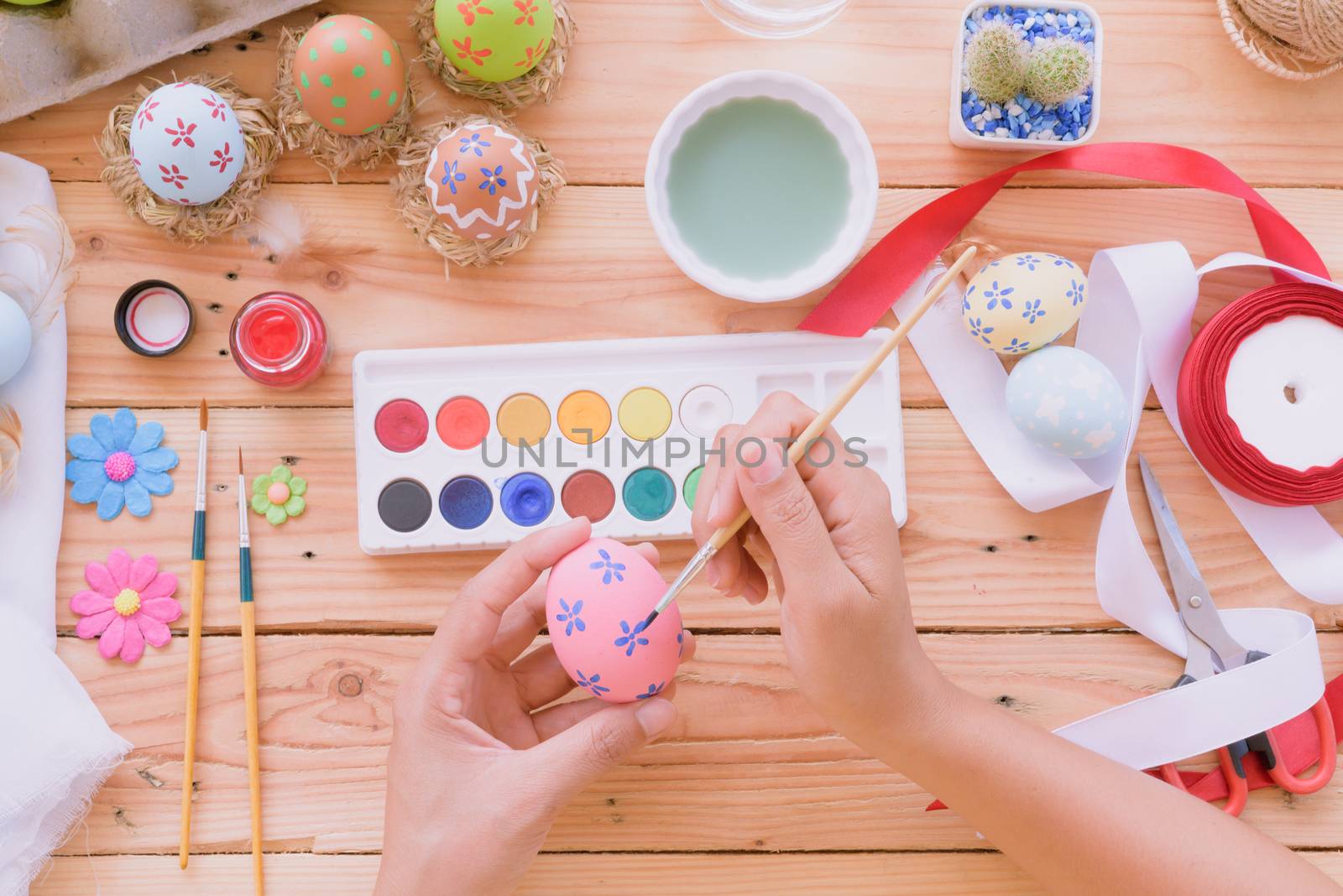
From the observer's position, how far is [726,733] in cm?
106

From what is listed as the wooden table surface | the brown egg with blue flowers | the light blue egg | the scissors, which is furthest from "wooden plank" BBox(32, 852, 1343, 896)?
the brown egg with blue flowers

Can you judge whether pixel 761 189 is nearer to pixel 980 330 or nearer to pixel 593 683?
pixel 980 330

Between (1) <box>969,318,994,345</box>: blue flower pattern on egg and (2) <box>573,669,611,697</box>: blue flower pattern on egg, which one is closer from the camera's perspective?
(2) <box>573,669,611,697</box>: blue flower pattern on egg

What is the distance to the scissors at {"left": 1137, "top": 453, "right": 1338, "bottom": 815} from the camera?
1036 mm

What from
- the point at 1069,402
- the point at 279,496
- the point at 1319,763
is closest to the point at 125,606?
the point at 279,496

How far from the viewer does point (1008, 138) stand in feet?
3.47

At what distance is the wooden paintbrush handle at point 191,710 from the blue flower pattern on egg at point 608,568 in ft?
1.59

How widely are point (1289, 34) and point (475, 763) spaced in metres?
1.18

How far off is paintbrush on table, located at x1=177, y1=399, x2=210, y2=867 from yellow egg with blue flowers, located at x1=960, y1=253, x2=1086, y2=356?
86 cm

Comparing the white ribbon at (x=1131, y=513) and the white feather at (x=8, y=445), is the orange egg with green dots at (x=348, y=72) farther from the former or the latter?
the white ribbon at (x=1131, y=513)

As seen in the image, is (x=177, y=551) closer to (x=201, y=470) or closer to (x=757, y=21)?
(x=201, y=470)

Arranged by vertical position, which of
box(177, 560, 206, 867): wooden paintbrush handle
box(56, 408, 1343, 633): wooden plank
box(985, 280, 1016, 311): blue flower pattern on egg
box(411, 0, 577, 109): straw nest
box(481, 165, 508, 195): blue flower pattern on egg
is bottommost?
box(177, 560, 206, 867): wooden paintbrush handle

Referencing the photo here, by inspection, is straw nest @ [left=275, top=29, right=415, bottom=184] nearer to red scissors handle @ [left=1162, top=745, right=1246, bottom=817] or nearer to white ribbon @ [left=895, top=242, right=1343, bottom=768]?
white ribbon @ [left=895, top=242, right=1343, bottom=768]

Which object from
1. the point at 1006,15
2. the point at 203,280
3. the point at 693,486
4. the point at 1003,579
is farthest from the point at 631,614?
the point at 1006,15
